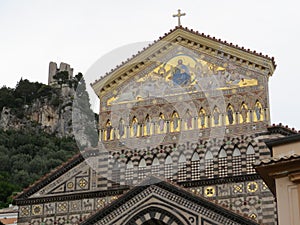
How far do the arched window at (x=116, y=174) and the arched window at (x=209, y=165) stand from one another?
3.07 m

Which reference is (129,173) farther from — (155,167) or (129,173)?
(155,167)

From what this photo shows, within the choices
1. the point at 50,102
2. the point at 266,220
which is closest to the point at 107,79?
the point at 266,220

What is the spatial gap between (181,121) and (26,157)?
4875 cm

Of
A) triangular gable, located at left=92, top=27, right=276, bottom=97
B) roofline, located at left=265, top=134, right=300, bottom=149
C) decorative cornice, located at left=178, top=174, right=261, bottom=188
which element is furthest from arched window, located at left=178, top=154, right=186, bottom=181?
roofline, located at left=265, top=134, right=300, bottom=149

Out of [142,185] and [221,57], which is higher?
[221,57]

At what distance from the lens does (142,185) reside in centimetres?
2186

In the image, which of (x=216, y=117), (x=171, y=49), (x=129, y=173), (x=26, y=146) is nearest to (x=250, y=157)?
(x=216, y=117)

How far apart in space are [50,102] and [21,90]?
4323mm

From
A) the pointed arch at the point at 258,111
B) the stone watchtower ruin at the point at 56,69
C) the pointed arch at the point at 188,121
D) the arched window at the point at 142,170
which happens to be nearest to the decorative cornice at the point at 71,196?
the arched window at the point at 142,170

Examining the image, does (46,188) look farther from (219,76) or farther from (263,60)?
(263,60)

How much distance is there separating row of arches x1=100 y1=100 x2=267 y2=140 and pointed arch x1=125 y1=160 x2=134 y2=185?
3.19 ft

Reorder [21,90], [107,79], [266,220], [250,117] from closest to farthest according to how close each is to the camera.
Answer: [266,220]
[250,117]
[107,79]
[21,90]

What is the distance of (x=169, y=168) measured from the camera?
23188 millimetres

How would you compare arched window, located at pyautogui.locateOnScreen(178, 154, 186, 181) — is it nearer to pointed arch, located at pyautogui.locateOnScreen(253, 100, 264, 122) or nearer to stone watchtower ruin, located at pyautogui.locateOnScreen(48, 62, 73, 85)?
pointed arch, located at pyautogui.locateOnScreen(253, 100, 264, 122)
